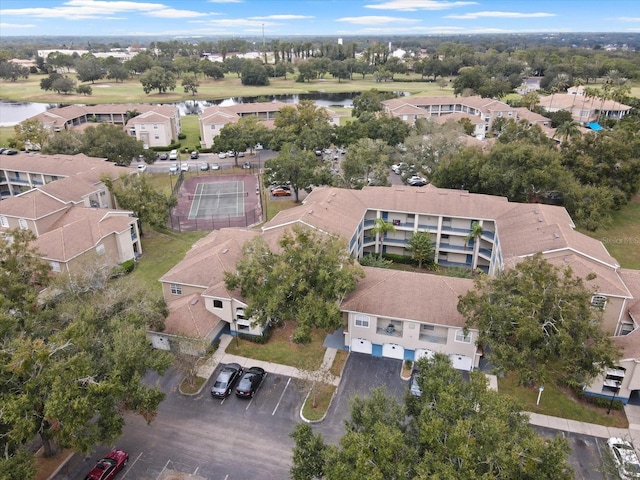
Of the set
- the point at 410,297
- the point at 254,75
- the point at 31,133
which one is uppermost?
the point at 31,133

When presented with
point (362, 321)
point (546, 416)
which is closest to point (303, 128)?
point (362, 321)

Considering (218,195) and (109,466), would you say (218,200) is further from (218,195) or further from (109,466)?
(109,466)

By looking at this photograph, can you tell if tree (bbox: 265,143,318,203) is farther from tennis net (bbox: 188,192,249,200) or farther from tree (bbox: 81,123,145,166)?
tree (bbox: 81,123,145,166)

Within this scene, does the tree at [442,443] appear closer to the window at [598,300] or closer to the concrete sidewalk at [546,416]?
the concrete sidewalk at [546,416]

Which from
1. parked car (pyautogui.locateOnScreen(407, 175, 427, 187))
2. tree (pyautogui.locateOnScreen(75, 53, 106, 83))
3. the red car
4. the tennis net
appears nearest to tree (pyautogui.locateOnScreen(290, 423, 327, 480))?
the red car

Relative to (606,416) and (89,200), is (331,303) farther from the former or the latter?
(89,200)

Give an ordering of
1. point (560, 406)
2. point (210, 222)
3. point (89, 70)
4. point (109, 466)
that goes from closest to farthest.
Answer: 1. point (109, 466)
2. point (560, 406)
3. point (210, 222)
4. point (89, 70)

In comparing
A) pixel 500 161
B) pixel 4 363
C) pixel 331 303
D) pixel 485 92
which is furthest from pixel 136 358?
pixel 485 92
